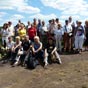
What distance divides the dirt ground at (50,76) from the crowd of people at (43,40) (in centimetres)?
58

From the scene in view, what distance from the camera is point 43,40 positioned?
17.8 m

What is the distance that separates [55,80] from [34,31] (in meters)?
4.82

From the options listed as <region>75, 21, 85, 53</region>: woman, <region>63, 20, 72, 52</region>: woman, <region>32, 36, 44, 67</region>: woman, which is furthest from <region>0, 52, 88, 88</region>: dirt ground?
<region>63, 20, 72, 52</region>: woman

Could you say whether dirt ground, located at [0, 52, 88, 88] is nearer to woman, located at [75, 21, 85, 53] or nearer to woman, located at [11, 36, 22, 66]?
woman, located at [11, 36, 22, 66]

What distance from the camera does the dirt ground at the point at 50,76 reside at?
476 inches

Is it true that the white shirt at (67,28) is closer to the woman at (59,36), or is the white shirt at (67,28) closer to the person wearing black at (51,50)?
the woman at (59,36)

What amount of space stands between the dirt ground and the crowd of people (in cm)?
58

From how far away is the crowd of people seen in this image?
15273 millimetres

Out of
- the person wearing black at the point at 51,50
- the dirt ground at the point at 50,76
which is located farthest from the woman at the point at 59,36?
the person wearing black at the point at 51,50

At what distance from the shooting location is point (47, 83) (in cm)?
1224

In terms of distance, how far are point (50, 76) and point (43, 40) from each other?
481 cm

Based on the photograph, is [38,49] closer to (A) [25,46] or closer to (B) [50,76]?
(A) [25,46]

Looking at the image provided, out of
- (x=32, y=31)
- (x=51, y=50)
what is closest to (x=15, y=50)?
(x=32, y=31)

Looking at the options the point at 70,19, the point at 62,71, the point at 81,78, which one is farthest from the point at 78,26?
the point at 81,78
